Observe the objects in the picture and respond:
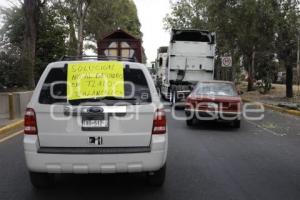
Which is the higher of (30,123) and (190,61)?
(190,61)

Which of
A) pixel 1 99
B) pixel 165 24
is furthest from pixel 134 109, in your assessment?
pixel 165 24

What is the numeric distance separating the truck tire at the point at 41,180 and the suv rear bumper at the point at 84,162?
0.54 meters

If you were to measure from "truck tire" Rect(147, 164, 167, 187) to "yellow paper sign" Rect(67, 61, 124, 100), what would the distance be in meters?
1.24

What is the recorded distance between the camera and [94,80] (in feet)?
21.3

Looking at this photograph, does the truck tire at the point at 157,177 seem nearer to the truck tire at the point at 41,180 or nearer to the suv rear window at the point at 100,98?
the suv rear window at the point at 100,98

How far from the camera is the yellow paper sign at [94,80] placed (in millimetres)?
6375

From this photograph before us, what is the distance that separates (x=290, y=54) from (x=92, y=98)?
831 inches

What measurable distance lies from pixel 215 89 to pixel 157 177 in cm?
853

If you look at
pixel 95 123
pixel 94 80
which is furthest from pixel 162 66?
pixel 95 123

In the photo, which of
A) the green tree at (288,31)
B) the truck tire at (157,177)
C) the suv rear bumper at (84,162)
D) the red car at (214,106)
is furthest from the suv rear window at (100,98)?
the green tree at (288,31)

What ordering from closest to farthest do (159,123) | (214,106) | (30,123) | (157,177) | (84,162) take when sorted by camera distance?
(84,162)
(30,123)
(159,123)
(157,177)
(214,106)

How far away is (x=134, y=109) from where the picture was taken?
6.30 m

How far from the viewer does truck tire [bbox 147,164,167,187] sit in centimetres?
690

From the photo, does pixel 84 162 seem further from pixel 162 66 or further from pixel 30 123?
pixel 162 66
